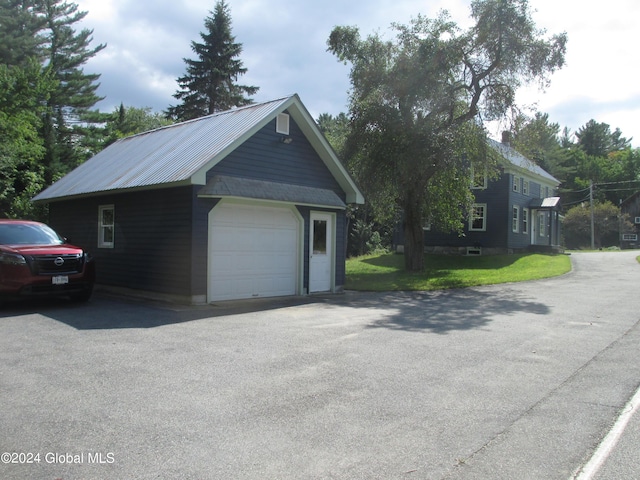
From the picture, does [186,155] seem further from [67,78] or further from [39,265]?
[67,78]

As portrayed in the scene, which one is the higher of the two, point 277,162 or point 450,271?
point 277,162

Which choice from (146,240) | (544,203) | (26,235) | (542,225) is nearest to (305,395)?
(146,240)

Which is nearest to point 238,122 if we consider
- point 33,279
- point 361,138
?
point 33,279

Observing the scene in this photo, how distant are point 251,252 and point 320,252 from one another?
8.71 ft

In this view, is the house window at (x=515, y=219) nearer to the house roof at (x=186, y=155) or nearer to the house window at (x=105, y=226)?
the house roof at (x=186, y=155)

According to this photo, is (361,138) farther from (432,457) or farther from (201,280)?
(432,457)

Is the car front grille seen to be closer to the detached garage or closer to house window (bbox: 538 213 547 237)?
the detached garage

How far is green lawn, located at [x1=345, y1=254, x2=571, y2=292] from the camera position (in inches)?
700

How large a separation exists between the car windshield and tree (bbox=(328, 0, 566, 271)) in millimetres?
11505

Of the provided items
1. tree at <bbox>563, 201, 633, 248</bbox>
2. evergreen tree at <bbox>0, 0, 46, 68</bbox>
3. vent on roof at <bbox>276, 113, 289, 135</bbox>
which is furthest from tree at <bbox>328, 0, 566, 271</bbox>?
tree at <bbox>563, 201, 633, 248</bbox>

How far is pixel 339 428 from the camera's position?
4.28 m

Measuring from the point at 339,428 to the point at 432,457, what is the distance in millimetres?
863

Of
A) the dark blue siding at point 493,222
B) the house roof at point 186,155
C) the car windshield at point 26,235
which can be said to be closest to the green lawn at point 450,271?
the dark blue siding at point 493,222

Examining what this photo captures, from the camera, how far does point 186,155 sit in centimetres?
1231
